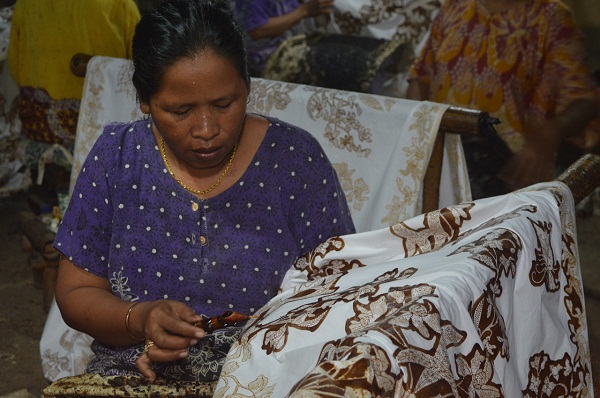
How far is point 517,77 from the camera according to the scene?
2998mm

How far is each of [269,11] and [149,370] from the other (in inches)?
128

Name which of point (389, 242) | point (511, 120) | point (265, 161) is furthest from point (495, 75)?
point (389, 242)

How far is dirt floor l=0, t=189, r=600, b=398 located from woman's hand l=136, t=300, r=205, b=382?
4.56 feet

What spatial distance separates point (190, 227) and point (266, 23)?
2.89 m

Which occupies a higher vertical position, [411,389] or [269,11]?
[269,11]

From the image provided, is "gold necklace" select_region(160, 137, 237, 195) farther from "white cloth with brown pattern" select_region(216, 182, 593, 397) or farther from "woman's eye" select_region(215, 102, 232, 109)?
"white cloth with brown pattern" select_region(216, 182, 593, 397)

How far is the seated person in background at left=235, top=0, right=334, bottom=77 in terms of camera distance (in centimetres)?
447

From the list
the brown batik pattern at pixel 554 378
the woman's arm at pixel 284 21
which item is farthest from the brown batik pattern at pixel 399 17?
the brown batik pattern at pixel 554 378

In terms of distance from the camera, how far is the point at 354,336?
39.4 inches

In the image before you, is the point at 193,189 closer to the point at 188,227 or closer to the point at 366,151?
the point at 188,227

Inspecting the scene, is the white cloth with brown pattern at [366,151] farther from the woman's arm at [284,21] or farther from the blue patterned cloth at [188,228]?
the woman's arm at [284,21]

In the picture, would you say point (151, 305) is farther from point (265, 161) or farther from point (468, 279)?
point (468, 279)

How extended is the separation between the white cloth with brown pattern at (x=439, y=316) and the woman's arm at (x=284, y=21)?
123 inches

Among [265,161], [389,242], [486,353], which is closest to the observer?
[486,353]
